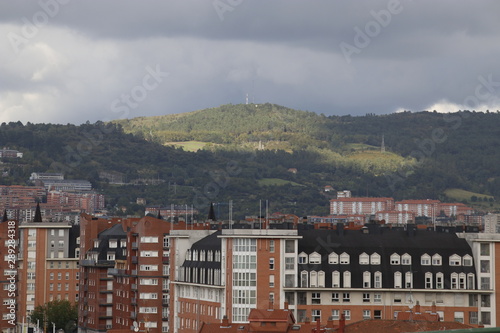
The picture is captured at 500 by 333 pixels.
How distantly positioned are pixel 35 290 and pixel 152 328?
3875cm

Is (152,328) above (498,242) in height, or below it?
below

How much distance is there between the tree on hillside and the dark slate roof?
42.3 metres

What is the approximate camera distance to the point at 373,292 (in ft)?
300

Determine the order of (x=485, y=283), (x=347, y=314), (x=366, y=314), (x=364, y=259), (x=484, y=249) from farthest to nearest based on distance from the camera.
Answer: (x=364, y=259)
(x=484, y=249)
(x=485, y=283)
(x=366, y=314)
(x=347, y=314)

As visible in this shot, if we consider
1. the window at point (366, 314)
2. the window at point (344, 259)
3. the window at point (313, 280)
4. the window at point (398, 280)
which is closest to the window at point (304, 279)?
the window at point (313, 280)

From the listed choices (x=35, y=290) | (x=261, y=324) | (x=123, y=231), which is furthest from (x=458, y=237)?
(x=35, y=290)

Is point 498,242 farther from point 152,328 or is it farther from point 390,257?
point 152,328

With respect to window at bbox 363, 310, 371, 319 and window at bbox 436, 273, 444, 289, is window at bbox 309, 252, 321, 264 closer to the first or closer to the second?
window at bbox 363, 310, 371, 319

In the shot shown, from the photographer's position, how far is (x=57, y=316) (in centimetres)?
13212

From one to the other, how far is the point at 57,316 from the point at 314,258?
4646 centimetres

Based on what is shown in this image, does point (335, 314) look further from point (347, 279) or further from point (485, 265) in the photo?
point (485, 265)

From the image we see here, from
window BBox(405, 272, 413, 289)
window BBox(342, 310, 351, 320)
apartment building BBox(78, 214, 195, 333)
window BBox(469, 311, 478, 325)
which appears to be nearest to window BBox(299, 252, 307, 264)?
window BBox(342, 310, 351, 320)

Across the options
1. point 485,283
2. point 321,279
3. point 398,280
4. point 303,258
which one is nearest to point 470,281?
point 485,283

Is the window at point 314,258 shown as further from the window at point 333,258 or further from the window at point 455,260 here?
the window at point 455,260
